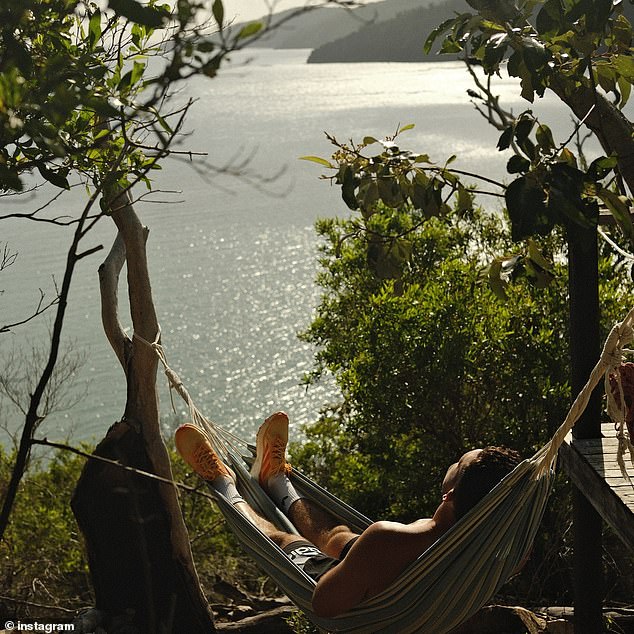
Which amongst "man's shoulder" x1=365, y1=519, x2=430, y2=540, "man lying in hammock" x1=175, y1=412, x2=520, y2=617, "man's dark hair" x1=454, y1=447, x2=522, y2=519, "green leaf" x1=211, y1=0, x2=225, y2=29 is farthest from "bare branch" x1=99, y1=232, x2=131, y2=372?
"green leaf" x1=211, y1=0, x2=225, y2=29

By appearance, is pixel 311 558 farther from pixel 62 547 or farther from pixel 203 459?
pixel 62 547

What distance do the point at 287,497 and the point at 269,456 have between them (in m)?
0.13

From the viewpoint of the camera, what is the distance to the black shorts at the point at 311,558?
1931mm

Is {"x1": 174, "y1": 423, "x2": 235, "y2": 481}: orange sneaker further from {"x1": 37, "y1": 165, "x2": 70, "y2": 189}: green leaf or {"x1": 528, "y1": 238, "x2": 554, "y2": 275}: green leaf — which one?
{"x1": 37, "y1": 165, "x2": 70, "y2": 189}: green leaf

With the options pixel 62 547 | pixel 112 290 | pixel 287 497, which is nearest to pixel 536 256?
pixel 287 497

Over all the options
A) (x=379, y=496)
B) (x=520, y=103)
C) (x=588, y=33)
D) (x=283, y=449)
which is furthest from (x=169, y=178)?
(x=588, y=33)

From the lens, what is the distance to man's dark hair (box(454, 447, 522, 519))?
1.72 metres

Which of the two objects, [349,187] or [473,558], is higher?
[349,187]

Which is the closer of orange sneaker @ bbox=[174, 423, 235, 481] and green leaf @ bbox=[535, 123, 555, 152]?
green leaf @ bbox=[535, 123, 555, 152]

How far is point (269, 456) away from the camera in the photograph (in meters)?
2.35

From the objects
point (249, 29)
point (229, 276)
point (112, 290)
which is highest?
point (249, 29)

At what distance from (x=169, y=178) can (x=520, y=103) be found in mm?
7716

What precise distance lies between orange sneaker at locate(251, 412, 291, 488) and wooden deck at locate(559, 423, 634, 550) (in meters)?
0.78

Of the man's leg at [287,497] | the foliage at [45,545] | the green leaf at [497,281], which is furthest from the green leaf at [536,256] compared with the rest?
the foliage at [45,545]
